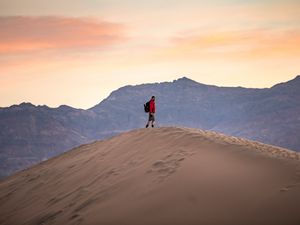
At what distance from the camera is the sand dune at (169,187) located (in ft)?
36.8

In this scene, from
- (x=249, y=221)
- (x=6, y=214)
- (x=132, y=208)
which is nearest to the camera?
(x=249, y=221)

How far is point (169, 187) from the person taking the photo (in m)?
13.0

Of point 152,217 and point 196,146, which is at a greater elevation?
point 196,146

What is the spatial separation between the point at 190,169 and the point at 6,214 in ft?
27.6

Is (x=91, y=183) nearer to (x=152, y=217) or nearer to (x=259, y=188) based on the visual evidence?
(x=152, y=217)

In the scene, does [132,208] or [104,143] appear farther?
[104,143]

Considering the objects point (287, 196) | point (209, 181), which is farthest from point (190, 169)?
point (287, 196)

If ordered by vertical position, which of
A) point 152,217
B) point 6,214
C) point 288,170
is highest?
point 288,170

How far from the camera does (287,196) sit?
11.2 m

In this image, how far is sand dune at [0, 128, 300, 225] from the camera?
11227 mm

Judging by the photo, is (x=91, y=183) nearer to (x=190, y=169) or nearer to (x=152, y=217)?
(x=190, y=169)

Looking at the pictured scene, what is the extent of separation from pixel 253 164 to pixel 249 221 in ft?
10.7

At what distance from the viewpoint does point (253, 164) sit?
44.5 ft

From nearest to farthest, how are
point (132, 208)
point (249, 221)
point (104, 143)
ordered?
1. point (249, 221)
2. point (132, 208)
3. point (104, 143)
